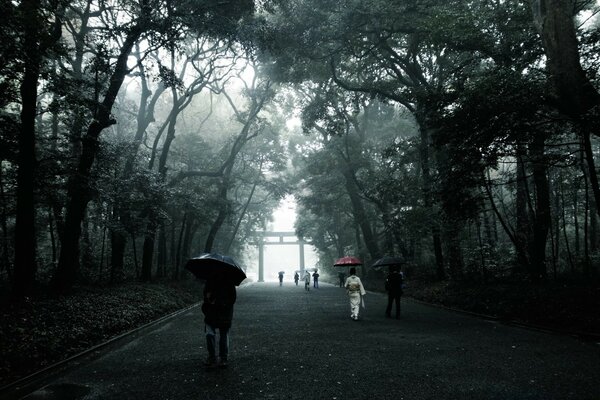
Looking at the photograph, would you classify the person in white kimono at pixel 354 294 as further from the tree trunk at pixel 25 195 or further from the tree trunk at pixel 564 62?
the tree trunk at pixel 25 195

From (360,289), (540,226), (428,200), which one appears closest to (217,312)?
(360,289)

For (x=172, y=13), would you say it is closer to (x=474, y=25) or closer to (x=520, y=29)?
(x=474, y=25)

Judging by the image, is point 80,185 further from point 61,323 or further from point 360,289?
point 360,289

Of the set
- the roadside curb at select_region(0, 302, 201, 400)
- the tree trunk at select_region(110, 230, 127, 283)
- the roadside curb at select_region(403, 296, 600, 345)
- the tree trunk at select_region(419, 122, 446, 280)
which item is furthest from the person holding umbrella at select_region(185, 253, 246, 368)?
the tree trunk at select_region(110, 230, 127, 283)

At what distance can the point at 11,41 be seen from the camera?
20.0 ft

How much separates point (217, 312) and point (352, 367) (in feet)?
7.46

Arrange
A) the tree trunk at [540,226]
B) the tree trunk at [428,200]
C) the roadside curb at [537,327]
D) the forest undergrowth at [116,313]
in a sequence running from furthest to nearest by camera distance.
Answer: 1. the tree trunk at [428,200]
2. the tree trunk at [540,226]
3. the roadside curb at [537,327]
4. the forest undergrowth at [116,313]

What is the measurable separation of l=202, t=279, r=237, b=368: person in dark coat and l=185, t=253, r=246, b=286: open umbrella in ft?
0.31

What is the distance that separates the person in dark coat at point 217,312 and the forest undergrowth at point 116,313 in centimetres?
276

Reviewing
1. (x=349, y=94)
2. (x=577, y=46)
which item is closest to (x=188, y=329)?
(x=577, y=46)

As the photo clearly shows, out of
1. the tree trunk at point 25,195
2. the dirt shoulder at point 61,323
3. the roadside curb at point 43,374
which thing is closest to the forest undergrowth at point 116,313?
the dirt shoulder at point 61,323

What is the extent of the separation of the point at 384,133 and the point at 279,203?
58.0 ft

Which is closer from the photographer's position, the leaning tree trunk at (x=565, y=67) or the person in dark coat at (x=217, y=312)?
the person in dark coat at (x=217, y=312)

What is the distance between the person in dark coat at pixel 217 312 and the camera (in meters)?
5.79
